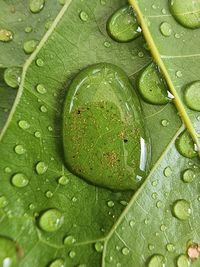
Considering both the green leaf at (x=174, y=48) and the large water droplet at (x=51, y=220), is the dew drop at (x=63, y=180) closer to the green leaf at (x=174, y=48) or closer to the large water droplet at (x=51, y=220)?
the large water droplet at (x=51, y=220)

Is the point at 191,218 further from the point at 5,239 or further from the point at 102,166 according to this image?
the point at 5,239

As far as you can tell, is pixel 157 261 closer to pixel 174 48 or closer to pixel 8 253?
pixel 8 253

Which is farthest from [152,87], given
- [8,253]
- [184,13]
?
[8,253]

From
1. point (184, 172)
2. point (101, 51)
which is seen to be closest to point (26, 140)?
point (101, 51)

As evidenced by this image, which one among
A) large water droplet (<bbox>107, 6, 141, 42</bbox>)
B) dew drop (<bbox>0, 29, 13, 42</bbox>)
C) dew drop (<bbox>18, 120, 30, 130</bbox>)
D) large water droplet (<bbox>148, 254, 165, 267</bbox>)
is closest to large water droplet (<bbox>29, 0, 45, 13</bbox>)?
dew drop (<bbox>0, 29, 13, 42</bbox>)

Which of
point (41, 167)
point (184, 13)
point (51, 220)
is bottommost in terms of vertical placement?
point (51, 220)
